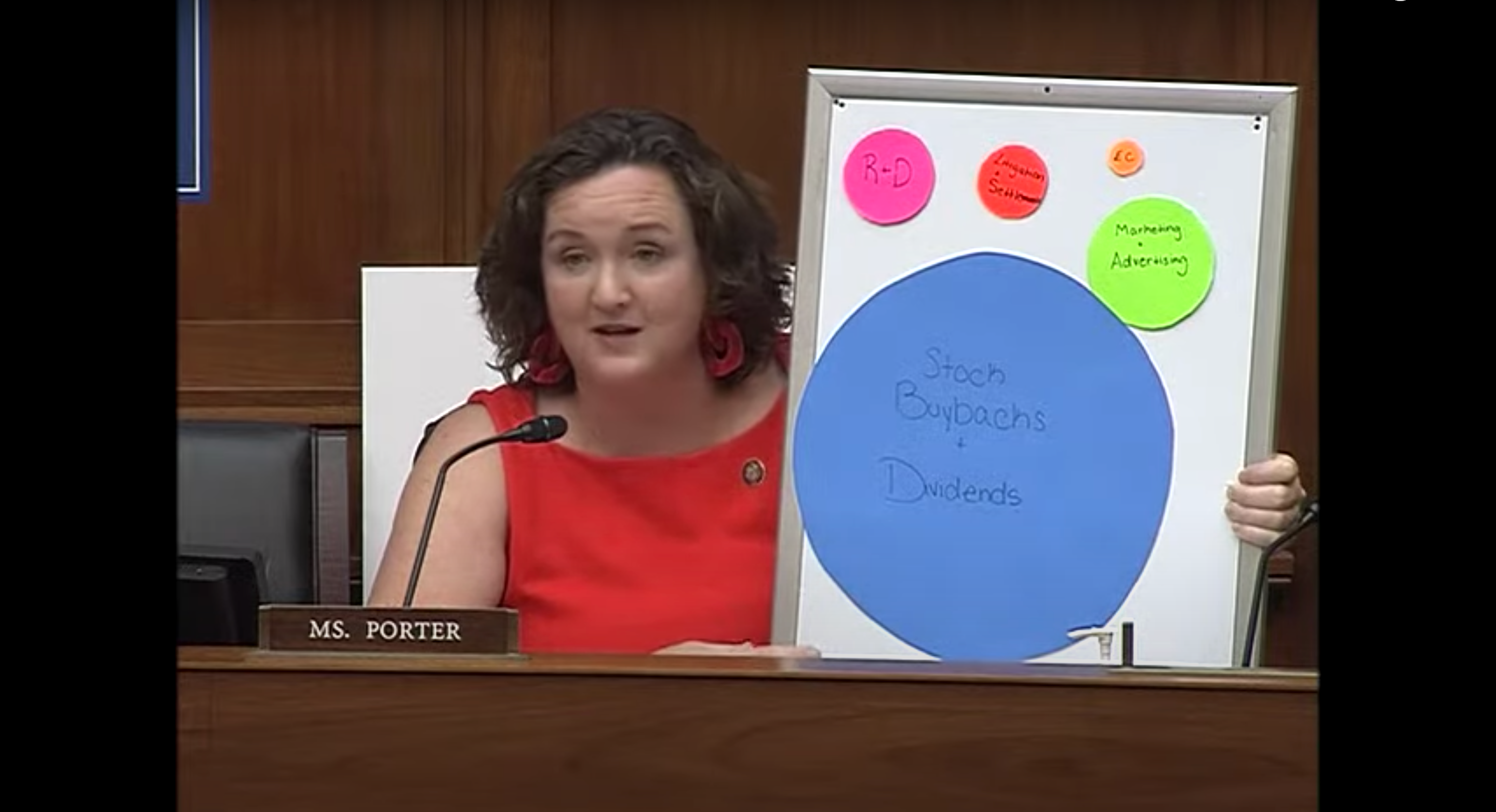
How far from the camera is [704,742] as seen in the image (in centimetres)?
158

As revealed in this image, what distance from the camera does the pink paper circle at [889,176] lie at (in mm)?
2053

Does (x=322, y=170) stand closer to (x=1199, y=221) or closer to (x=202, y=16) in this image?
(x=202, y=16)

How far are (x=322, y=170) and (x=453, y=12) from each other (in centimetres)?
22

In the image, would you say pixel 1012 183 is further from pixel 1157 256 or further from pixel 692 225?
pixel 692 225

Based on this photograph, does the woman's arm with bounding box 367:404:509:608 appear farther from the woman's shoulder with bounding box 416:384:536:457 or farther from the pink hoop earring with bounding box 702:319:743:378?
the pink hoop earring with bounding box 702:319:743:378

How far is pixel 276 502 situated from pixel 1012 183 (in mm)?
807

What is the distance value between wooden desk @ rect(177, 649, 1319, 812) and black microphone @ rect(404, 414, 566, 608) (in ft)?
1.06

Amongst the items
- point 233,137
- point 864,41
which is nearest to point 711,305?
point 864,41

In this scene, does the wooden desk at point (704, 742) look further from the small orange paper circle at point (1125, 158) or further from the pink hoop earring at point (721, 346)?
the small orange paper circle at point (1125, 158)

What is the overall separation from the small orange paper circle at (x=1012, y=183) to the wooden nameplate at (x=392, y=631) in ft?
2.22

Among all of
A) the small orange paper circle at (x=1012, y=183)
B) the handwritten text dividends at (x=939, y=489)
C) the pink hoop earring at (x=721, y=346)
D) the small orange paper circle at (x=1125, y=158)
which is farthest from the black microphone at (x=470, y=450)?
the small orange paper circle at (x=1125, y=158)

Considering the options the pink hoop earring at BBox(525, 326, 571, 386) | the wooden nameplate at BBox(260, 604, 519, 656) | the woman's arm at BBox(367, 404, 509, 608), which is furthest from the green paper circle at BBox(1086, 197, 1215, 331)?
the wooden nameplate at BBox(260, 604, 519, 656)

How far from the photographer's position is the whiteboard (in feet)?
6.88

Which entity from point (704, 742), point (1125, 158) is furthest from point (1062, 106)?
point (704, 742)
